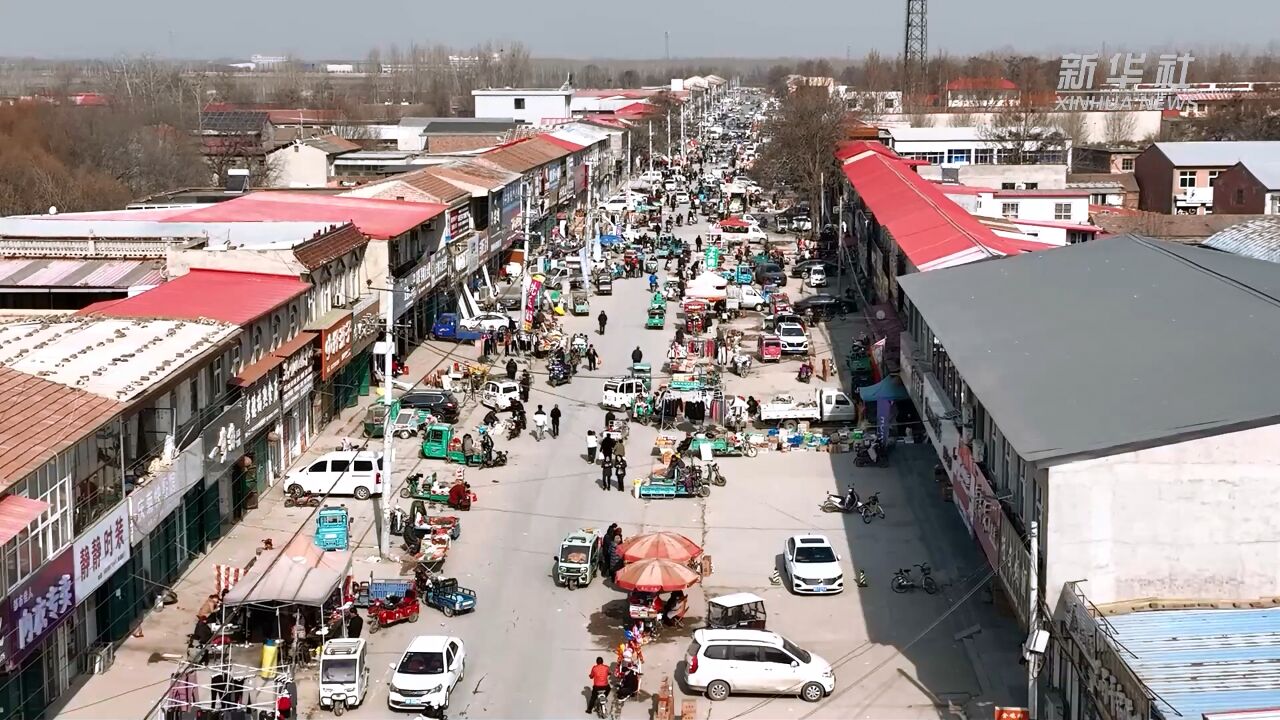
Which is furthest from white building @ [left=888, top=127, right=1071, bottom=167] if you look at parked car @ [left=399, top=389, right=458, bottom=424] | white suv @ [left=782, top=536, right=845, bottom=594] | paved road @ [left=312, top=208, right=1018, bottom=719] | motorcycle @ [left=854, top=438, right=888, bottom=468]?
white suv @ [left=782, top=536, right=845, bottom=594]

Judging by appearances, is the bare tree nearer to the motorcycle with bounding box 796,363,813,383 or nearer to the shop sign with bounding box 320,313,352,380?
the motorcycle with bounding box 796,363,813,383

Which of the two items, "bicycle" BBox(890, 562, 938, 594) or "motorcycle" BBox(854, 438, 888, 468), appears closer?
"bicycle" BBox(890, 562, 938, 594)

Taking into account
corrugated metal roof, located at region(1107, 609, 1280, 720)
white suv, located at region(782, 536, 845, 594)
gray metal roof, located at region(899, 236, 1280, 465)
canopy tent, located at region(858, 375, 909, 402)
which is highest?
gray metal roof, located at region(899, 236, 1280, 465)

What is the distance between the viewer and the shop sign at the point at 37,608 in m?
12.0

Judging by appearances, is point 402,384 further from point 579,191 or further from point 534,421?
point 579,191

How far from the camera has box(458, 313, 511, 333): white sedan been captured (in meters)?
31.9

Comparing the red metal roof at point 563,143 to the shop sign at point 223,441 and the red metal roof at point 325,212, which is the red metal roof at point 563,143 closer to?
the red metal roof at point 325,212

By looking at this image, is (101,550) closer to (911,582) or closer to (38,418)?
(38,418)

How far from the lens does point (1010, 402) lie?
1401 cm

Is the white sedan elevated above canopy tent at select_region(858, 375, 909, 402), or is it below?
below

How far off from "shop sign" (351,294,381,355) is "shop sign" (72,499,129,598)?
10.5 meters

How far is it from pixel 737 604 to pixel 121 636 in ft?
20.3

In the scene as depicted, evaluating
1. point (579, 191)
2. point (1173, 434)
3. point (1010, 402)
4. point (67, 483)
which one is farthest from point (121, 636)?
point (579, 191)

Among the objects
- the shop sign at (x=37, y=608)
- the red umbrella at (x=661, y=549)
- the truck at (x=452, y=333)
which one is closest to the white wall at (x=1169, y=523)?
the red umbrella at (x=661, y=549)
